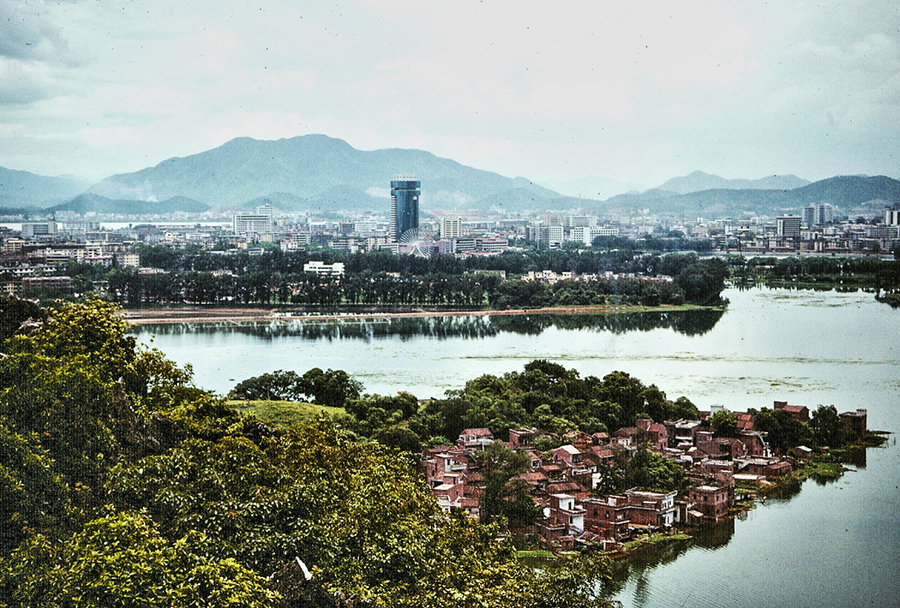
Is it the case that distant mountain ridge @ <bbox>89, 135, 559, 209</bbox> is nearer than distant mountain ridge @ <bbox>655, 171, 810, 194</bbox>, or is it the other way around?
distant mountain ridge @ <bbox>655, 171, 810, 194</bbox>

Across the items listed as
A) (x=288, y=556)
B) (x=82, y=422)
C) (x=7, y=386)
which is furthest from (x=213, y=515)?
(x=7, y=386)

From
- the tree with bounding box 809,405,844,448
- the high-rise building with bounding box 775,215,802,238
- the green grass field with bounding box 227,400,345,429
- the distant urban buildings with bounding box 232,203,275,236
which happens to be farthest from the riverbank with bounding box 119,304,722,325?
the distant urban buildings with bounding box 232,203,275,236

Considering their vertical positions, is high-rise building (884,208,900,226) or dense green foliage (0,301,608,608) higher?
high-rise building (884,208,900,226)

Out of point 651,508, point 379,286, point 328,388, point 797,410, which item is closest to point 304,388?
point 328,388

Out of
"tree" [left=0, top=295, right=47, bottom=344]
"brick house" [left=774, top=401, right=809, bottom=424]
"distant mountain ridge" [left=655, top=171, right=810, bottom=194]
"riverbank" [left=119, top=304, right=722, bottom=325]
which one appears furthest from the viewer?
"distant mountain ridge" [left=655, top=171, right=810, bottom=194]

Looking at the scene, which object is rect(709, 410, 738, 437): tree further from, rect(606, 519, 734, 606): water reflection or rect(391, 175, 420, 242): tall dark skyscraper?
rect(391, 175, 420, 242): tall dark skyscraper

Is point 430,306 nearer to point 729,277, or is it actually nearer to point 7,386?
point 729,277
